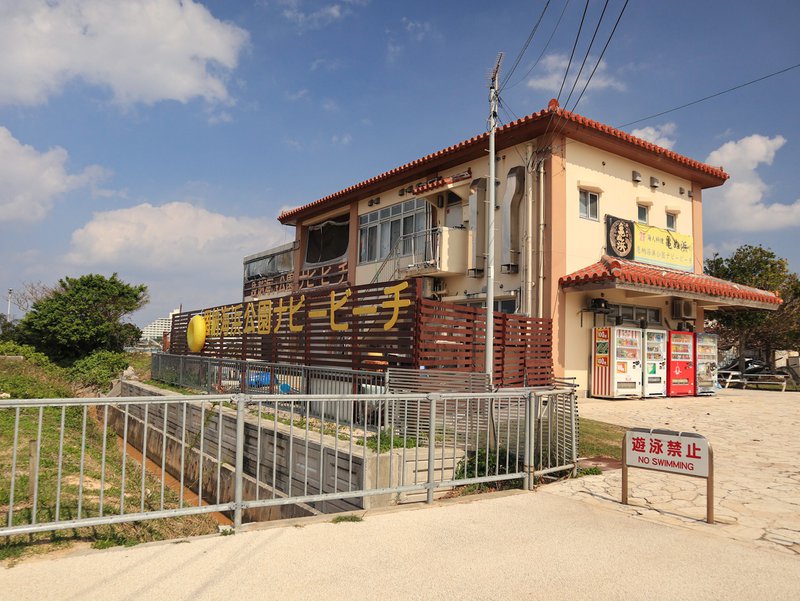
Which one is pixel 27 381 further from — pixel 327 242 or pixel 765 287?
pixel 765 287

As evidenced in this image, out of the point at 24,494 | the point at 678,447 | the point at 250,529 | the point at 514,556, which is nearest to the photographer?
the point at 514,556

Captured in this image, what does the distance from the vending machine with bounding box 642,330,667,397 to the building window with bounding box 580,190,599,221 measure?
3936 mm

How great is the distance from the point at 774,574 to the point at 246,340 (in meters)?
14.8

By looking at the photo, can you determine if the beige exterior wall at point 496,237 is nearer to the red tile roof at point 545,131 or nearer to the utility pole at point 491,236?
the red tile roof at point 545,131

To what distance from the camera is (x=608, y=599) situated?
342 centimetres

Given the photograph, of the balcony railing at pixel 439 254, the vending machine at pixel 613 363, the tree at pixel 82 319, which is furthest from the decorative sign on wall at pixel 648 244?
the tree at pixel 82 319

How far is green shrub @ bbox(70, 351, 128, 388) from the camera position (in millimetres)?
24266

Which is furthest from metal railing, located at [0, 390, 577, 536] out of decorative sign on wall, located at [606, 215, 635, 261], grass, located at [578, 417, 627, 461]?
decorative sign on wall, located at [606, 215, 635, 261]

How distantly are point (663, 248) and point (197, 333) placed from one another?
16704 millimetres

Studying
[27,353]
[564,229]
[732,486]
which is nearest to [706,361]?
[564,229]

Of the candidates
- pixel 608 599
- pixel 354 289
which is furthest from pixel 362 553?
pixel 354 289

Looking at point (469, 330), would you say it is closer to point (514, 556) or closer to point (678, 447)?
point (678, 447)

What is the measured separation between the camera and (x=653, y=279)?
15.0m

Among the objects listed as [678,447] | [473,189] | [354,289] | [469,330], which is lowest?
[678,447]
